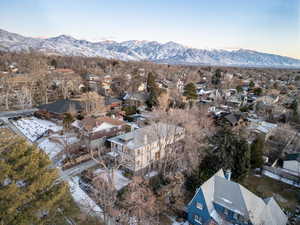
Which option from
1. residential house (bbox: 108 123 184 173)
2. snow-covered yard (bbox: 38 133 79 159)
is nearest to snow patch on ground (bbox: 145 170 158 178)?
residential house (bbox: 108 123 184 173)

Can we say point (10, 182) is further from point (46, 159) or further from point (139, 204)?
point (139, 204)

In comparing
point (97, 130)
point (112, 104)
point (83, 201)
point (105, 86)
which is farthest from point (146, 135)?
point (105, 86)

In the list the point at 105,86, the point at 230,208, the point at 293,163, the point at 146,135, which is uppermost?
the point at 146,135

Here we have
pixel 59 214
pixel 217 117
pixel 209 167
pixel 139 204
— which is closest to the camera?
pixel 59 214

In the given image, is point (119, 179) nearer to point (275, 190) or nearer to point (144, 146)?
point (144, 146)

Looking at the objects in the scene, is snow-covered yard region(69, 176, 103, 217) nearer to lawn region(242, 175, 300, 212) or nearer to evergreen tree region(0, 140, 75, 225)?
evergreen tree region(0, 140, 75, 225)

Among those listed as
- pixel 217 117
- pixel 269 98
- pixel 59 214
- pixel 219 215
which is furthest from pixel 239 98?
pixel 59 214
